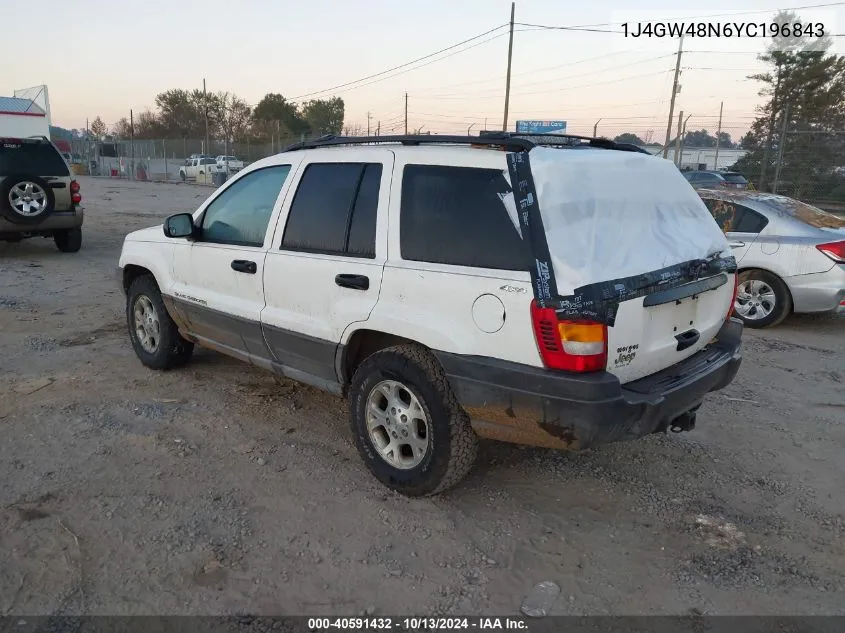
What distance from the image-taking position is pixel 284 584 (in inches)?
109

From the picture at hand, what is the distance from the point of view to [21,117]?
18656mm

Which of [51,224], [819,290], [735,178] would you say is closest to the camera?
[819,290]

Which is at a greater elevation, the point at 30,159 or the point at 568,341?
the point at 30,159

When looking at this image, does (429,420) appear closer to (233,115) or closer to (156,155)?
(156,155)

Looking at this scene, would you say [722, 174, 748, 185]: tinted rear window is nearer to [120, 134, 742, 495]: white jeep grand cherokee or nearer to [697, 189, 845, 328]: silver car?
[697, 189, 845, 328]: silver car

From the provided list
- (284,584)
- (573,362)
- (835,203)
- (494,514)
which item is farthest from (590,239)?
(835,203)

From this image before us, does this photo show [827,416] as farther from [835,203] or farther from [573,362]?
[835,203]

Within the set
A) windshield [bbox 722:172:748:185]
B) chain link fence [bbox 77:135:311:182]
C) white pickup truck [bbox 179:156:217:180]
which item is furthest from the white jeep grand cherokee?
chain link fence [bbox 77:135:311:182]

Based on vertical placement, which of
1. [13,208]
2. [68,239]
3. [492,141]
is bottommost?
[68,239]

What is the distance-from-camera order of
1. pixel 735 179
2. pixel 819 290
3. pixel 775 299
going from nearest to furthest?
pixel 819 290 < pixel 775 299 < pixel 735 179

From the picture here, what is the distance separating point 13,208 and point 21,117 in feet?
36.8

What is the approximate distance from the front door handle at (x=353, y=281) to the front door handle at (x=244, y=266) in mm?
798

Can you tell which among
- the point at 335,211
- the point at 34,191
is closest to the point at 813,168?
the point at 335,211

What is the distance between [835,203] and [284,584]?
18.4 meters
